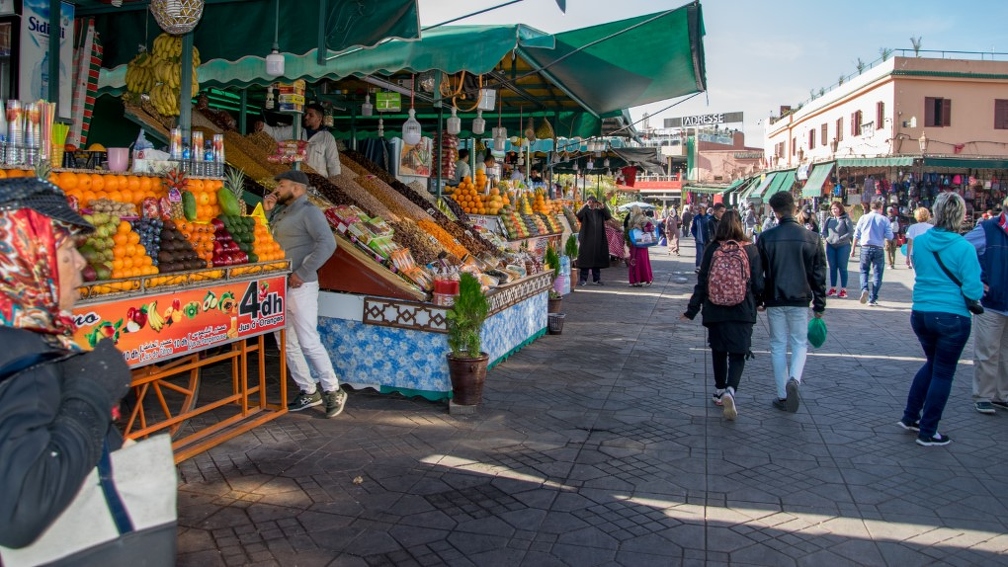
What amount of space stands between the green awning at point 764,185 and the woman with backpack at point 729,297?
35848 millimetres

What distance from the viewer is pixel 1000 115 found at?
1128 inches

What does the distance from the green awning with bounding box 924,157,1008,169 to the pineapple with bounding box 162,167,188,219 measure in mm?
26902

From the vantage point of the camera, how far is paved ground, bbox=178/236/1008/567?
12.4 feet

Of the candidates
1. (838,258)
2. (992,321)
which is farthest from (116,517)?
(838,258)

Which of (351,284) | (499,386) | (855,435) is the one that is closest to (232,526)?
(351,284)

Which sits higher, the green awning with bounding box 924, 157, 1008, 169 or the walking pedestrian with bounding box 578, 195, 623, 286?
the green awning with bounding box 924, 157, 1008, 169

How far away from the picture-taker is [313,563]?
3.54 m

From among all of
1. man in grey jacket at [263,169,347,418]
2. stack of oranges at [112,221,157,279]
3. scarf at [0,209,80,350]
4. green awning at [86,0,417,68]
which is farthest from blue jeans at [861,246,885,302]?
scarf at [0,209,80,350]

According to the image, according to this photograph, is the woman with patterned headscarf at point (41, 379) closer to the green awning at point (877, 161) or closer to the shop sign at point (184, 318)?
the shop sign at point (184, 318)

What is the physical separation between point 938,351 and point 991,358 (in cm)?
153

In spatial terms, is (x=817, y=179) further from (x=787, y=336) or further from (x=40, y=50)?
(x=40, y=50)

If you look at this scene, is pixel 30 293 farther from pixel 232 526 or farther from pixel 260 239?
pixel 260 239

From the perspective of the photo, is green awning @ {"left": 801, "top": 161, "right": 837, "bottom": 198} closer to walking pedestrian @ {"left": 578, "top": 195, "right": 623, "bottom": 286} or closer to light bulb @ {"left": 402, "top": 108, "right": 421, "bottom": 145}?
walking pedestrian @ {"left": 578, "top": 195, "right": 623, "bottom": 286}

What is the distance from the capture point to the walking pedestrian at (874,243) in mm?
12609
